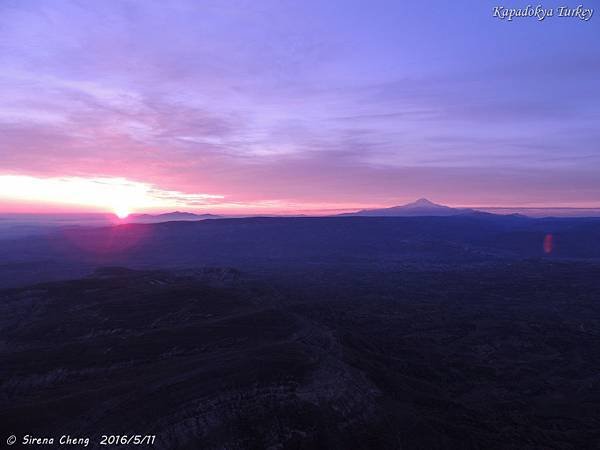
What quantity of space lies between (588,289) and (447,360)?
9138 centimetres

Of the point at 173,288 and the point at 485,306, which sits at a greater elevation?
the point at 173,288

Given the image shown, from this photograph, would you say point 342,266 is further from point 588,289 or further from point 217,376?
point 217,376

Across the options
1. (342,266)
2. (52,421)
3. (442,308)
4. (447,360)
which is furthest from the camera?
(342,266)

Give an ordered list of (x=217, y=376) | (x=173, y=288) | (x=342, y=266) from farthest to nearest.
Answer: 1. (x=342, y=266)
2. (x=173, y=288)
3. (x=217, y=376)

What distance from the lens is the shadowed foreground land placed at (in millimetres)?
34312

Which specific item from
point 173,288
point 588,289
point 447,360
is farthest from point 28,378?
point 588,289

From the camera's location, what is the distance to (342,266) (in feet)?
623

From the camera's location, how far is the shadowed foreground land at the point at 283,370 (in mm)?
34312

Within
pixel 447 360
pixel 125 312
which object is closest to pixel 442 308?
pixel 447 360

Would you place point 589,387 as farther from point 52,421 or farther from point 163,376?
point 52,421

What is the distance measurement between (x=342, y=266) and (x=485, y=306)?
289 ft

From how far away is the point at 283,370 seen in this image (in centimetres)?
4044

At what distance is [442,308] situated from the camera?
101875 millimetres

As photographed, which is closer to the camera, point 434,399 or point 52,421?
point 52,421
